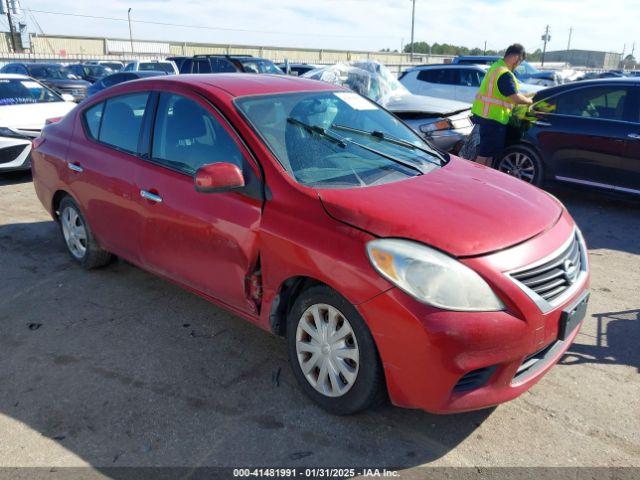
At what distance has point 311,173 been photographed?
3.13 metres

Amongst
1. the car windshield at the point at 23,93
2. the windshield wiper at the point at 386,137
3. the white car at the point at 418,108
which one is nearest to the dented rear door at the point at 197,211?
the windshield wiper at the point at 386,137

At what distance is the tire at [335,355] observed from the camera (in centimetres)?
263

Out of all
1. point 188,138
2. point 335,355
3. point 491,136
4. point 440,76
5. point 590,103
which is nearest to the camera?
point 335,355

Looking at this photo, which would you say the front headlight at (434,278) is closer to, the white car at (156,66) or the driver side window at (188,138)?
the driver side window at (188,138)

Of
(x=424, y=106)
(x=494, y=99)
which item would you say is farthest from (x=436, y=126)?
(x=494, y=99)

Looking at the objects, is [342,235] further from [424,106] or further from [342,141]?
[424,106]

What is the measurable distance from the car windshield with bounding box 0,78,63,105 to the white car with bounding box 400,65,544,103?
28.4ft

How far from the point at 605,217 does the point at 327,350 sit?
16.3 ft

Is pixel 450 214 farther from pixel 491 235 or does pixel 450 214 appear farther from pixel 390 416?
pixel 390 416

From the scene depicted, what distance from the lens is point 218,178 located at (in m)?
2.98

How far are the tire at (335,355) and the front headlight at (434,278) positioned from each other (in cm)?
29

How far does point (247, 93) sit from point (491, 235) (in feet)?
5.96

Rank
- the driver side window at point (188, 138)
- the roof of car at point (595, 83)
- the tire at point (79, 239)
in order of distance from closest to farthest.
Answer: the driver side window at point (188, 138) < the tire at point (79, 239) < the roof of car at point (595, 83)

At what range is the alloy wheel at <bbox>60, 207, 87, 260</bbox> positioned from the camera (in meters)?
4.73
